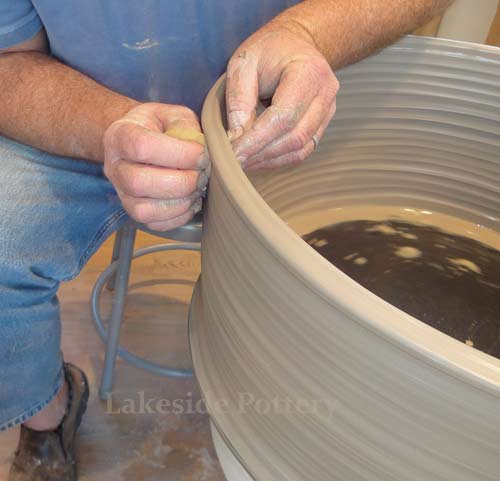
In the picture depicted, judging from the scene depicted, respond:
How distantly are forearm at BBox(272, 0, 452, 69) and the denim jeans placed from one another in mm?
288

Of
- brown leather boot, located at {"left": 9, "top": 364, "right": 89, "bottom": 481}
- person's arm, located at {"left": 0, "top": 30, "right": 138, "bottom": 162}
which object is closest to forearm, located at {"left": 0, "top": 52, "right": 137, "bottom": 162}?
person's arm, located at {"left": 0, "top": 30, "right": 138, "bottom": 162}

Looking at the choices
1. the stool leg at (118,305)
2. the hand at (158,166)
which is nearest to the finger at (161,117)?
the hand at (158,166)

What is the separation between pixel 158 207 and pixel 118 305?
1.39 ft

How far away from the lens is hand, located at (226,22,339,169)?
1.40 feet

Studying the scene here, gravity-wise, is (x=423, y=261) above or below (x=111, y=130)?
below

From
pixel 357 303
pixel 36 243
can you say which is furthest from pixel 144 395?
pixel 357 303

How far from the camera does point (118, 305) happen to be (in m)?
0.83

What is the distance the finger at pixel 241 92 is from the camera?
1.42 feet

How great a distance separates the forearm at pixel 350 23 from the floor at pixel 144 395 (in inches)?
23.1

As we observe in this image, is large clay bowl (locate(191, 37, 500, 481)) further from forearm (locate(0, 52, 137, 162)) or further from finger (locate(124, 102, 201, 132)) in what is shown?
forearm (locate(0, 52, 137, 162))

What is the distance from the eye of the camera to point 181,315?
1061 mm

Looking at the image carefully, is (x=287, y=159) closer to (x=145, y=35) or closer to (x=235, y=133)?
(x=235, y=133)

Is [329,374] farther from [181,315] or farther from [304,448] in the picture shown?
[181,315]

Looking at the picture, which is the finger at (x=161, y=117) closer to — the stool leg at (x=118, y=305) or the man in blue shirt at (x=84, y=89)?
the man in blue shirt at (x=84, y=89)
